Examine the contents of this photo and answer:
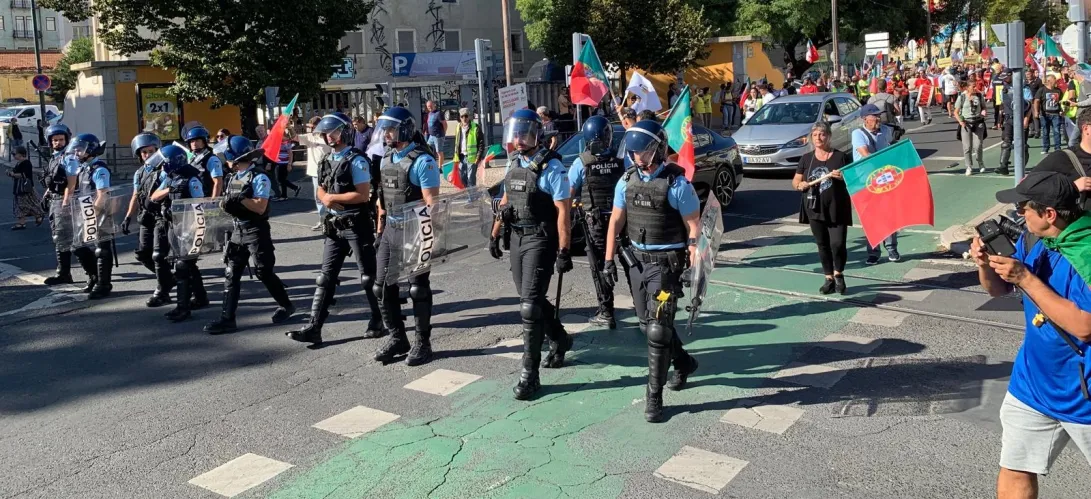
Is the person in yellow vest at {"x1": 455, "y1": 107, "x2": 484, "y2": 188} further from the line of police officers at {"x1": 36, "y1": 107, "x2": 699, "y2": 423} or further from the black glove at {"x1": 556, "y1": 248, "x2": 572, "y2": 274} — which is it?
the black glove at {"x1": 556, "y1": 248, "x2": 572, "y2": 274}

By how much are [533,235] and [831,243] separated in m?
3.62

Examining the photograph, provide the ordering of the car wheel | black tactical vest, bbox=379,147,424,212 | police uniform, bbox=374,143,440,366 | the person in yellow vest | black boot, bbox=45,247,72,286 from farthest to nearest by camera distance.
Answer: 1. the person in yellow vest
2. the car wheel
3. black boot, bbox=45,247,72,286
4. black tactical vest, bbox=379,147,424,212
5. police uniform, bbox=374,143,440,366

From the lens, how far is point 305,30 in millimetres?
26516

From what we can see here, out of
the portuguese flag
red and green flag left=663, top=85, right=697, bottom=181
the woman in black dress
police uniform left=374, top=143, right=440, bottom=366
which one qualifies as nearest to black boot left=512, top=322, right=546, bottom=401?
police uniform left=374, top=143, right=440, bottom=366

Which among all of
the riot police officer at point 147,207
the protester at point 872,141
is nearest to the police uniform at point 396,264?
the riot police officer at point 147,207

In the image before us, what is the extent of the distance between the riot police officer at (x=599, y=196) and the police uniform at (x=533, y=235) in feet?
4.60

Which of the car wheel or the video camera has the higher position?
the video camera

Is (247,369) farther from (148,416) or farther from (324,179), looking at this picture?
(324,179)

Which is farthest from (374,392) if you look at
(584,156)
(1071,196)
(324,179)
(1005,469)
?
(1071,196)

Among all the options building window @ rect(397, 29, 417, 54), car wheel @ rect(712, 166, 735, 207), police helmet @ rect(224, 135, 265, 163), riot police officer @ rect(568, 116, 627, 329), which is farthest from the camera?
building window @ rect(397, 29, 417, 54)

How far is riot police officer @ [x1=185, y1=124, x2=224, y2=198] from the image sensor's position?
352 inches

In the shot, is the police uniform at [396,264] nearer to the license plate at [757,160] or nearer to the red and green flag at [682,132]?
the red and green flag at [682,132]

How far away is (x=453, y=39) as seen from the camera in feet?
165

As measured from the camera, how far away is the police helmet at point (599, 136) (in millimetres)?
7547
